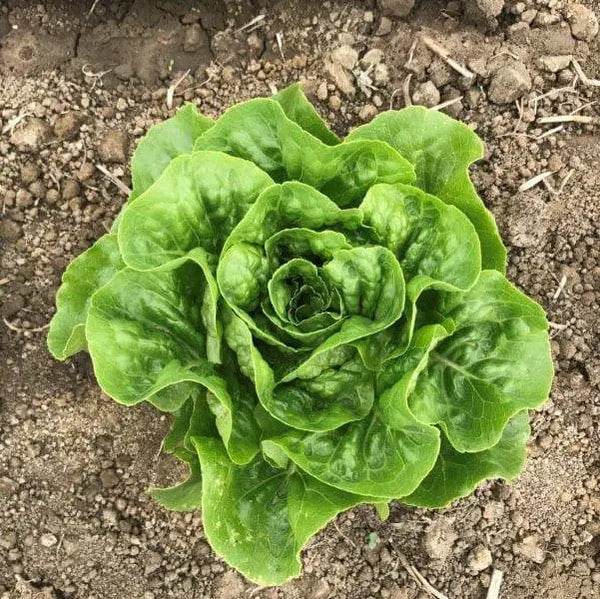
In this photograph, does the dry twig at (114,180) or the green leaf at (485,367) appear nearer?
the green leaf at (485,367)

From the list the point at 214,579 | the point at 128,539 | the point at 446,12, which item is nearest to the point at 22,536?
the point at 128,539

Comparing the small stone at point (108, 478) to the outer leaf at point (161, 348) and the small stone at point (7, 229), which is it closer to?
the outer leaf at point (161, 348)

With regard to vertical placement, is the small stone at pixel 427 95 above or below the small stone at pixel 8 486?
above

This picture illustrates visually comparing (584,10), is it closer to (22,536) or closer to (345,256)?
(345,256)

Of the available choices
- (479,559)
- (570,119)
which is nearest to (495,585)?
(479,559)

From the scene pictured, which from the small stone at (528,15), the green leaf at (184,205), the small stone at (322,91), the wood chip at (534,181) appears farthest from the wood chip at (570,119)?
the green leaf at (184,205)

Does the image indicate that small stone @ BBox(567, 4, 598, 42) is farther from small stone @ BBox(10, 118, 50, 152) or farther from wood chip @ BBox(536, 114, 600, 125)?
small stone @ BBox(10, 118, 50, 152)

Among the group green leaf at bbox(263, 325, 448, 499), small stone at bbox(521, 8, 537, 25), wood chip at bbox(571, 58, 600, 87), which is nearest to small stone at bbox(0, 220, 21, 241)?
green leaf at bbox(263, 325, 448, 499)
